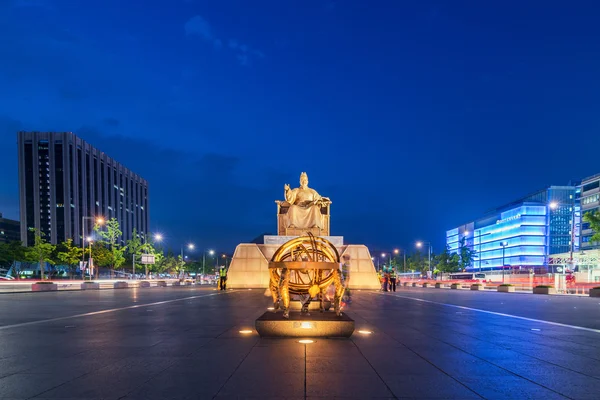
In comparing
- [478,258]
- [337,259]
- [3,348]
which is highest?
[337,259]

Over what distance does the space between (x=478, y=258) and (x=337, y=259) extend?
473 ft

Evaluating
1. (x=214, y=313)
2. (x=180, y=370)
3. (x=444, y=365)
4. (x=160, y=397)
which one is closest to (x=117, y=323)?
(x=214, y=313)

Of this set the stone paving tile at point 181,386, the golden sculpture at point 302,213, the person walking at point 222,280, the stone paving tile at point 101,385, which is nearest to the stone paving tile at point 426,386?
the stone paving tile at point 181,386

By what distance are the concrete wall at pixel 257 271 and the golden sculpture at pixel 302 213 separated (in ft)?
12.7

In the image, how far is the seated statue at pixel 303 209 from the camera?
1588 inches

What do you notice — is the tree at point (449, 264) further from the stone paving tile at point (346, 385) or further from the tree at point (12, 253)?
the stone paving tile at point (346, 385)

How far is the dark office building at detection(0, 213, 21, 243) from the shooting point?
125m

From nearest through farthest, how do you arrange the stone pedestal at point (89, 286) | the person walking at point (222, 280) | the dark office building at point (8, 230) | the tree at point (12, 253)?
the person walking at point (222, 280) < the stone pedestal at point (89, 286) < the tree at point (12, 253) < the dark office building at point (8, 230)

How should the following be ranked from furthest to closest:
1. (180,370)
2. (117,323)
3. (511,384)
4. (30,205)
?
(30,205)
(117,323)
(180,370)
(511,384)

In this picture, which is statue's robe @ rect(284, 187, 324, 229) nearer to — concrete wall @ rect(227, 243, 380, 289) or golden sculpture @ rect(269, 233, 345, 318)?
concrete wall @ rect(227, 243, 380, 289)

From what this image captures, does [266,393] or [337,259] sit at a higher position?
[337,259]

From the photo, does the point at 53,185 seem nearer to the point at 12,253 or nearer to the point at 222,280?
the point at 12,253

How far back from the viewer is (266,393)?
5.45 meters

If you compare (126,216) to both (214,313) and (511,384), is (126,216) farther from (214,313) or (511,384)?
(511,384)
